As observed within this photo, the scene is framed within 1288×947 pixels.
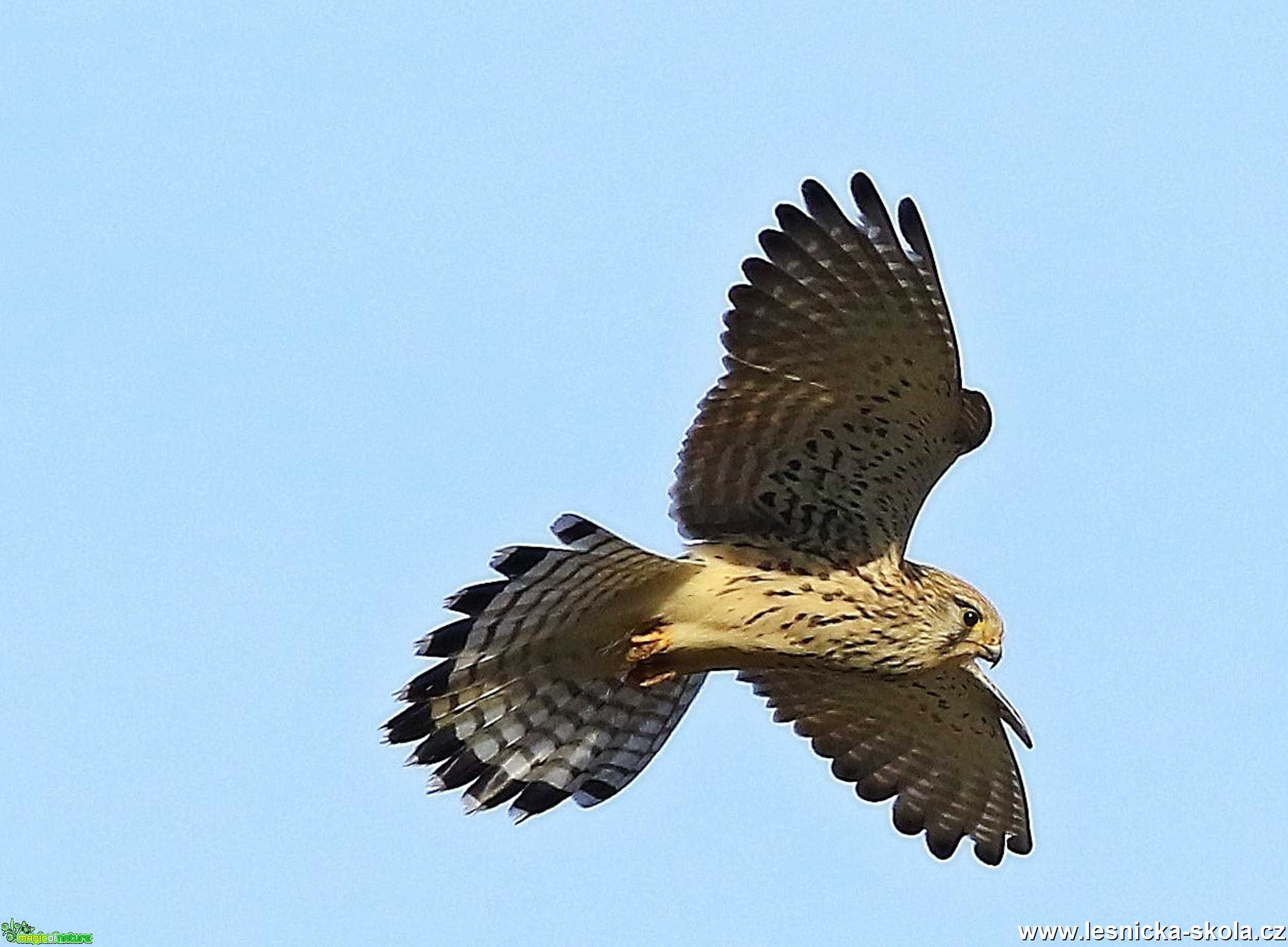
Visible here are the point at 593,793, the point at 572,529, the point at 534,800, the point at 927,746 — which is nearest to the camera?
the point at 572,529

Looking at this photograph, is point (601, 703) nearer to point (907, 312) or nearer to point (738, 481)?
point (738, 481)

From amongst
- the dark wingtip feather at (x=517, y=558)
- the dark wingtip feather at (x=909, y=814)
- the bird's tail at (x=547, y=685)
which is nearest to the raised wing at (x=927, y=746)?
the dark wingtip feather at (x=909, y=814)

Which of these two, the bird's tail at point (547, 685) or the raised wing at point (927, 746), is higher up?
the bird's tail at point (547, 685)

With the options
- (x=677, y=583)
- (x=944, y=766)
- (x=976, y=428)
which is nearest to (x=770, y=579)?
(x=677, y=583)

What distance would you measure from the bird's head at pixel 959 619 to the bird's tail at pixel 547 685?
3.24ft

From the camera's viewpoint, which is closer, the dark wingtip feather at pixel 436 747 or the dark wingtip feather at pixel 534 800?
the dark wingtip feather at pixel 436 747

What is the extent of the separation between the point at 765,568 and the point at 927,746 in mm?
1575

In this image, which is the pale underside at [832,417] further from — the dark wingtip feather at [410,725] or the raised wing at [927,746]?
the dark wingtip feather at [410,725]

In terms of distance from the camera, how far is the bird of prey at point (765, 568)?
9531mm

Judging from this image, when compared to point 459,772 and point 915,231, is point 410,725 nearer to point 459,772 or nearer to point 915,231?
point 459,772

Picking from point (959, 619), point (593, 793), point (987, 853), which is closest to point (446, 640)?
point (593, 793)

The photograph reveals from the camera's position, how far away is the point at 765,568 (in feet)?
32.8

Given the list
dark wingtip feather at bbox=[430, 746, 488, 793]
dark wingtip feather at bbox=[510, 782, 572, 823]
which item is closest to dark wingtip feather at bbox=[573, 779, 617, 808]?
dark wingtip feather at bbox=[510, 782, 572, 823]

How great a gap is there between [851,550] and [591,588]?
1127mm
